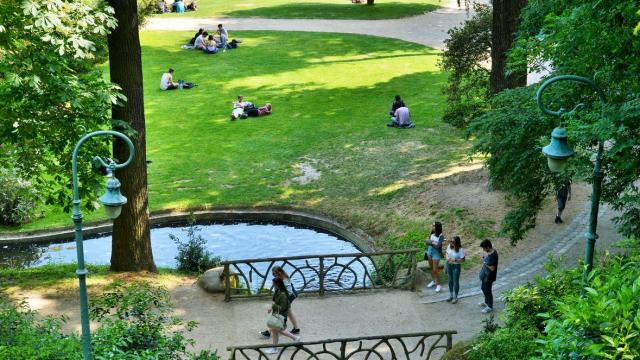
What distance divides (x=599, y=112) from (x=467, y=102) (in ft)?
35.8

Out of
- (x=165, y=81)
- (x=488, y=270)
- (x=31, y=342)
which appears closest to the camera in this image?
(x=31, y=342)

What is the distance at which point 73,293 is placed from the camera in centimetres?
1742

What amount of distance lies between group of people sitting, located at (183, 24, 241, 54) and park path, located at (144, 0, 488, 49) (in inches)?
152

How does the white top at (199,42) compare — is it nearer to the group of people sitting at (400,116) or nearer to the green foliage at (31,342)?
the group of people sitting at (400,116)

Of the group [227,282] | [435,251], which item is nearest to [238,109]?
[227,282]

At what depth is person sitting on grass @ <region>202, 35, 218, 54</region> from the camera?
38000mm

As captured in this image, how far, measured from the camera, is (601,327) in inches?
275

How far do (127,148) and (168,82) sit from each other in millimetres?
15383

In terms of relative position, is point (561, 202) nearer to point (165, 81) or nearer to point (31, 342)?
point (31, 342)

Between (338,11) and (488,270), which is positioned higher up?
(338,11)

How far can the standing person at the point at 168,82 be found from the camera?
32844 mm

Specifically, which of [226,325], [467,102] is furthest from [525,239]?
[226,325]

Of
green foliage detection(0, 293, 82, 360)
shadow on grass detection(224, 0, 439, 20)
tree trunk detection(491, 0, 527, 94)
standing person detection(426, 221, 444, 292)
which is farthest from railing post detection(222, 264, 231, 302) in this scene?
shadow on grass detection(224, 0, 439, 20)

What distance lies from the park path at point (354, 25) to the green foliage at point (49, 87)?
26.4m
